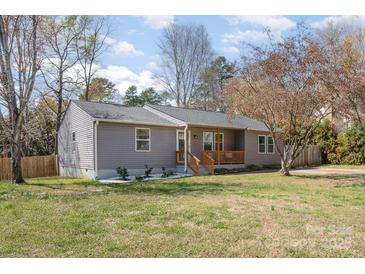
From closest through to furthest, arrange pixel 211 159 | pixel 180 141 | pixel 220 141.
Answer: pixel 211 159 → pixel 180 141 → pixel 220 141

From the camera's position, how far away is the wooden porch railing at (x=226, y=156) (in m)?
19.2

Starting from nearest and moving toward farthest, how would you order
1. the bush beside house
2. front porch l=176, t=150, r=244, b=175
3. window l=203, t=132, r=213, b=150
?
1. front porch l=176, t=150, r=244, b=175
2. window l=203, t=132, r=213, b=150
3. the bush beside house

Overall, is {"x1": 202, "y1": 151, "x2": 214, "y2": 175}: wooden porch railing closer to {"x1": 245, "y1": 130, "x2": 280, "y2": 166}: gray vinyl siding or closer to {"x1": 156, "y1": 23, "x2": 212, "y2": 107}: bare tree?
{"x1": 245, "y1": 130, "x2": 280, "y2": 166}: gray vinyl siding

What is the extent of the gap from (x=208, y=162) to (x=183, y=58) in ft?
57.8

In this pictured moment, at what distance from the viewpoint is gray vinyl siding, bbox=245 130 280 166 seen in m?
21.3

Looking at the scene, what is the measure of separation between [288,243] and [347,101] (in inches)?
405

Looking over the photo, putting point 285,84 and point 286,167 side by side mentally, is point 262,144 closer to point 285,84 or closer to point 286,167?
point 286,167

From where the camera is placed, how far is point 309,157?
81.9 feet

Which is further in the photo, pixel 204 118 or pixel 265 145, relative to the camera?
pixel 265 145

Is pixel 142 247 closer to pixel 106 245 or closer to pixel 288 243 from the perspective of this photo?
pixel 106 245

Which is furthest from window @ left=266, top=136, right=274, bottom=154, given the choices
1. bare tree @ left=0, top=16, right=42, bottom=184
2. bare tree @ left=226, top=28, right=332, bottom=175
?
bare tree @ left=0, top=16, right=42, bottom=184

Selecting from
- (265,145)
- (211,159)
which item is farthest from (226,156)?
(265,145)

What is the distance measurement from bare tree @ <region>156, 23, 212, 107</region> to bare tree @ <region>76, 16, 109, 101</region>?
258 inches

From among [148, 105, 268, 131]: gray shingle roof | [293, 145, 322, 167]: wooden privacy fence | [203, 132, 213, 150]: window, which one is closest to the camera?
[148, 105, 268, 131]: gray shingle roof
